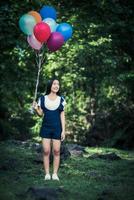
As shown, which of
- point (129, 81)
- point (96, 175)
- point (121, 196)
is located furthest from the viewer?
point (129, 81)

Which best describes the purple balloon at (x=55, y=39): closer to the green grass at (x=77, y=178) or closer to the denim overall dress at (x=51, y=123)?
the denim overall dress at (x=51, y=123)

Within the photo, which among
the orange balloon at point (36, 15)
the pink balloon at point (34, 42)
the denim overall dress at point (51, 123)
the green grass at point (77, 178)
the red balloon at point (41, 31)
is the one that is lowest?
the green grass at point (77, 178)

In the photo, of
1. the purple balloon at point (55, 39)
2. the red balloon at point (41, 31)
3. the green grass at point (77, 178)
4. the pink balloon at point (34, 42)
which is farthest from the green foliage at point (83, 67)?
the green grass at point (77, 178)

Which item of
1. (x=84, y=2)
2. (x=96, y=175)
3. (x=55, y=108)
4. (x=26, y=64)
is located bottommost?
(x=96, y=175)

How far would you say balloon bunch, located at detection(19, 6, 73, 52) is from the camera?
1019 centimetres

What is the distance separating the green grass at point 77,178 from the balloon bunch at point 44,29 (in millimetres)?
2662

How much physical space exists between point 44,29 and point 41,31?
3.1 inches

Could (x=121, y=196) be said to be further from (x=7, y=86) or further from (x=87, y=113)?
(x=87, y=113)

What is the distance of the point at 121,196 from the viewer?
7.67 meters

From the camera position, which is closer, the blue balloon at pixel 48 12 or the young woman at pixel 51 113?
the young woman at pixel 51 113

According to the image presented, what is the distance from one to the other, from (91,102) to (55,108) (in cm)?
1629

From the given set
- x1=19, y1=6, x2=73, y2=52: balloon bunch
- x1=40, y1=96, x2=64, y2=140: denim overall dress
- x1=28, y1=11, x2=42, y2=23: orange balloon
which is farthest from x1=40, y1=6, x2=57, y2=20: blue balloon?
x1=40, y1=96, x2=64, y2=140: denim overall dress

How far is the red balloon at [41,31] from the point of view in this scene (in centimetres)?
1009

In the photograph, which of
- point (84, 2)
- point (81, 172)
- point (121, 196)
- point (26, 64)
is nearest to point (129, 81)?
point (26, 64)
